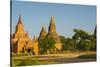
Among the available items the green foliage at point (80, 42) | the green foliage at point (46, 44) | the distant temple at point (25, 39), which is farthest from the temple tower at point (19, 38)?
the green foliage at point (80, 42)

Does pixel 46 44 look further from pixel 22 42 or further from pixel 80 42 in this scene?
pixel 80 42

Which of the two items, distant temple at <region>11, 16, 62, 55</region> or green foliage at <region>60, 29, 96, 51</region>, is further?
green foliage at <region>60, 29, 96, 51</region>

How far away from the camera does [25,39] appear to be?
6.96 feet

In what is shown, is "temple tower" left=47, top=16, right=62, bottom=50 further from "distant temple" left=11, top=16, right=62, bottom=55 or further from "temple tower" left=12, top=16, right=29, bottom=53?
"temple tower" left=12, top=16, right=29, bottom=53

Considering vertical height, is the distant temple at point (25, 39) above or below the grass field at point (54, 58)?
above

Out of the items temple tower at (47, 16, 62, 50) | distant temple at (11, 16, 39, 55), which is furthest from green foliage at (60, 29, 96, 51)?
distant temple at (11, 16, 39, 55)

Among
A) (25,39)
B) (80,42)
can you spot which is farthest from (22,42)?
(80,42)

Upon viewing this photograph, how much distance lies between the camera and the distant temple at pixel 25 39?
2.07 meters

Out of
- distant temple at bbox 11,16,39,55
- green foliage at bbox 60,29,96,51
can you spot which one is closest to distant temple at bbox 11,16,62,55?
distant temple at bbox 11,16,39,55

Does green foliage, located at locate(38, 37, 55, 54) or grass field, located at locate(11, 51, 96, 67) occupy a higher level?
green foliage, located at locate(38, 37, 55, 54)

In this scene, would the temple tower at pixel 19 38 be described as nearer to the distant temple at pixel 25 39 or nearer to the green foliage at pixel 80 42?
the distant temple at pixel 25 39

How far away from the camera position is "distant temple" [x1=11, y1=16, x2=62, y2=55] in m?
2.07

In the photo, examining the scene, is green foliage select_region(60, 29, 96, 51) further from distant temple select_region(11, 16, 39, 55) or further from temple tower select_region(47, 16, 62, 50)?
distant temple select_region(11, 16, 39, 55)
